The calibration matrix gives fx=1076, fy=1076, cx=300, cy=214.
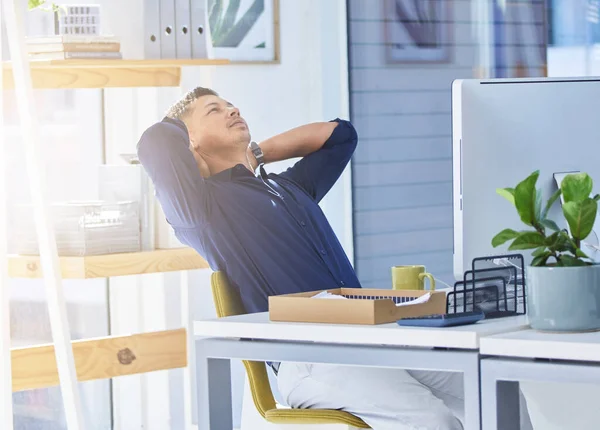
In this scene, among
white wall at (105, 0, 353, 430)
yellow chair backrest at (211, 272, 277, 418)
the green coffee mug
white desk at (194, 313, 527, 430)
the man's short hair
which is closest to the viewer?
white desk at (194, 313, 527, 430)

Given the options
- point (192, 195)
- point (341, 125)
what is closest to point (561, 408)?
point (192, 195)

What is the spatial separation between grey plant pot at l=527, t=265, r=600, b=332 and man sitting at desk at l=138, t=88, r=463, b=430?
0.60 m

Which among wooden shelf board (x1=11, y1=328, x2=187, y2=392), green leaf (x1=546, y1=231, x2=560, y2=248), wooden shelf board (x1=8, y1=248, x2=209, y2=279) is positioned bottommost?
wooden shelf board (x1=11, y1=328, x2=187, y2=392)

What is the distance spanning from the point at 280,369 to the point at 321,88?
7.22 feet

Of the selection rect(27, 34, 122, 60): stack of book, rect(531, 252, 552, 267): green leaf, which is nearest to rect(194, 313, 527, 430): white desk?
rect(531, 252, 552, 267): green leaf

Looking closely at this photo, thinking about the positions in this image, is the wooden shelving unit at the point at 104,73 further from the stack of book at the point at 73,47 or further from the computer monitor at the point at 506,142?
the computer monitor at the point at 506,142

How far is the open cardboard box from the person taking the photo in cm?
184

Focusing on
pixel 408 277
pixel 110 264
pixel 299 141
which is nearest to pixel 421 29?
pixel 299 141

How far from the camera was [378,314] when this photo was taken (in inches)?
72.4

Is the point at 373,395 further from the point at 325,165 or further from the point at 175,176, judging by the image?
the point at 325,165

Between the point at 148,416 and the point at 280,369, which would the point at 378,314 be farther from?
the point at 148,416

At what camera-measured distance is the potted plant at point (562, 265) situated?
171 centimetres

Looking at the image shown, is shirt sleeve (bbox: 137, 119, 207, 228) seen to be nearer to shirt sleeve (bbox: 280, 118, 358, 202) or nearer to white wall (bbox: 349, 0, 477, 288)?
shirt sleeve (bbox: 280, 118, 358, 202)

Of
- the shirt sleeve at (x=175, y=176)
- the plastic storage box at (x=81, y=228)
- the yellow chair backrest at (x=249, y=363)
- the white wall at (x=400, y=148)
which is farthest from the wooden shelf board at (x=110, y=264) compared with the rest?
the white wall at (x=400, y=148)
